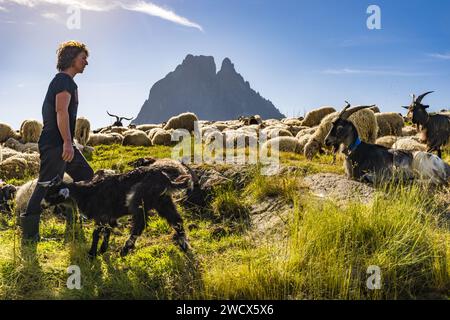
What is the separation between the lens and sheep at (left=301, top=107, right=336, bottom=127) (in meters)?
22.5

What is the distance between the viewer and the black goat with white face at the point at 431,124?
12969 millimetres

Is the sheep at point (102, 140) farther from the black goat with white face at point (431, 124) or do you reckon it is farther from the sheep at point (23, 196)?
the black goat with white face at point (431, 124)

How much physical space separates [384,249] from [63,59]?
492 cm

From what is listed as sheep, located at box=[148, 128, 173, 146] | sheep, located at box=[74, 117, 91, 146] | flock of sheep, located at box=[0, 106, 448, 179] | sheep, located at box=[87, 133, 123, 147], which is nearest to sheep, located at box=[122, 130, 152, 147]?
flock of sheep, located at box=[0, 106, 448, 179]

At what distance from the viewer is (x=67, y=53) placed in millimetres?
5898

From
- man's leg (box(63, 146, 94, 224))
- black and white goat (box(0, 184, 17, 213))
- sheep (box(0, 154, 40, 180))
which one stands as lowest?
black and white goat (box(0, 184, 17, 213))

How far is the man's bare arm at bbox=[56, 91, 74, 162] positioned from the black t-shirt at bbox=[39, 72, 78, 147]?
0.12m

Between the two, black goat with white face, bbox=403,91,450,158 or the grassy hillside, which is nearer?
the grassy hillside

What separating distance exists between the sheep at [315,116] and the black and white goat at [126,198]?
17908mm

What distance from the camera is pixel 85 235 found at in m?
6.98

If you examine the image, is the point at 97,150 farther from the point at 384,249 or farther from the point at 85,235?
the point at 384,249

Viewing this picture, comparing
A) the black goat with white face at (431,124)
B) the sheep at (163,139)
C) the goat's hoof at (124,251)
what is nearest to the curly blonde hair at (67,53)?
the goat's hoof at (124,251)

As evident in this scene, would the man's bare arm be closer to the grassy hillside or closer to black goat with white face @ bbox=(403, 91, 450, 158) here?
the grassy hillside
